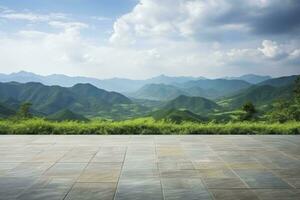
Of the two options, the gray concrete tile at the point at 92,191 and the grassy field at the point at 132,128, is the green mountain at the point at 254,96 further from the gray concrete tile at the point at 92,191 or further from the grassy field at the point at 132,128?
the gray concrete tile at the point at 92,191

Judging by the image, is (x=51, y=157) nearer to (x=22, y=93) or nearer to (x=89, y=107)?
(x=89, y=107)

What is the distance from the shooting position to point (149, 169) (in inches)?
252

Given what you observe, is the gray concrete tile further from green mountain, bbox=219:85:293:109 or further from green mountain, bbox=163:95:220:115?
green mountain, bbox=219:85:293:109

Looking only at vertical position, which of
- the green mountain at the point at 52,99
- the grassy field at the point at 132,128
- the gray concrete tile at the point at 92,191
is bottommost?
the gray concrete tile at the point at 92,191

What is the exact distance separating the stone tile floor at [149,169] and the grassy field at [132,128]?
1545 mm

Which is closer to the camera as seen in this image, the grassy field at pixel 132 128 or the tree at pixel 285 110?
the grassy field at pixel 132 128

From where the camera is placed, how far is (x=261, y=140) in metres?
10.1

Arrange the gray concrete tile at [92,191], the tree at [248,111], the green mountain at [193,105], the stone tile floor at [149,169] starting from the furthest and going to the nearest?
the green mountain at [193,105] < the tree at [248,111] < the stone tile floor at [149,169] < the gray concrete tile at [92,191]

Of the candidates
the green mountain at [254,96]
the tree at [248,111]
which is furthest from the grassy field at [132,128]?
Answer: the green mountain at [254,96]

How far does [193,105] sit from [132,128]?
141 m

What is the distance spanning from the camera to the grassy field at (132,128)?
1160cm

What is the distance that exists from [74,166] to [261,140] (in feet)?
18.8

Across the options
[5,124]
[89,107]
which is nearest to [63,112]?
[89,107]

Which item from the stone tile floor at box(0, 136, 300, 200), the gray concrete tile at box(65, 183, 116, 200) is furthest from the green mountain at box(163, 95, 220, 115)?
the gray concrete tile at box(65, 183, 116, 200)
